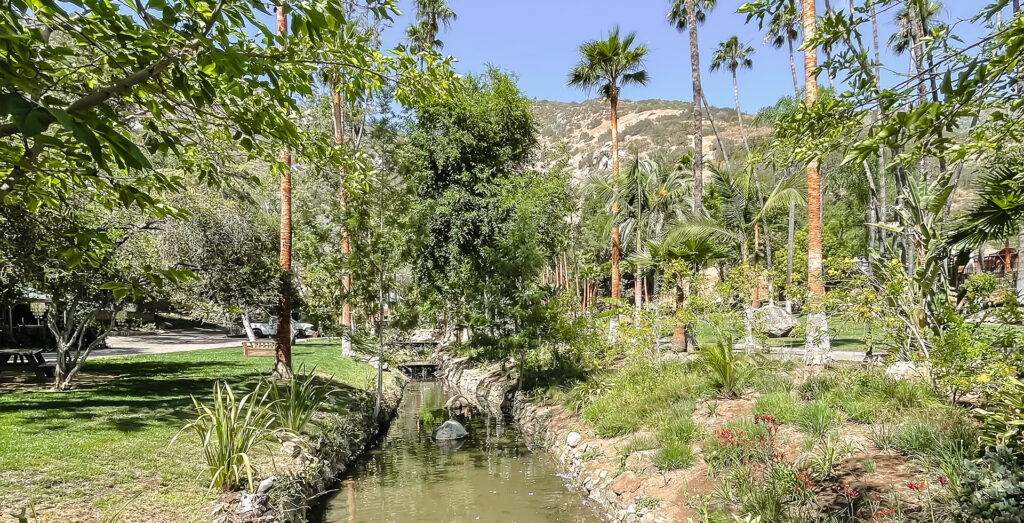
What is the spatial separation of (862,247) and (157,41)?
39538 millimetres

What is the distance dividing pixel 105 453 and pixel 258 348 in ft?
44.0

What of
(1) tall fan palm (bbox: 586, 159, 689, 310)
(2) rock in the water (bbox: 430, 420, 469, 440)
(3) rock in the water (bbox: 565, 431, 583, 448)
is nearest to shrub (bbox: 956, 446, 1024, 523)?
(3) rock in the water (bbox: 565, 431, 583, 448)

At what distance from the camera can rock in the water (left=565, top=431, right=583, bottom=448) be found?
31.6 ft

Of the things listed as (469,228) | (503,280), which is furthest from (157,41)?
(469,228)

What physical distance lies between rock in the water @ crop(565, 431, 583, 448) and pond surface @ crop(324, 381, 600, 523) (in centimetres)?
54

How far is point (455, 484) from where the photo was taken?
9055mm

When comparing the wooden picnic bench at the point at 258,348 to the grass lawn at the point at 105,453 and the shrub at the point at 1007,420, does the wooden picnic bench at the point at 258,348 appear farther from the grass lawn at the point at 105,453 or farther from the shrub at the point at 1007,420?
the shrub at the point at 1007,420

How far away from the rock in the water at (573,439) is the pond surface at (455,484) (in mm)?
538

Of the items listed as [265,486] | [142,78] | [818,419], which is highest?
[142,78]

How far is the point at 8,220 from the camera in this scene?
723 cm

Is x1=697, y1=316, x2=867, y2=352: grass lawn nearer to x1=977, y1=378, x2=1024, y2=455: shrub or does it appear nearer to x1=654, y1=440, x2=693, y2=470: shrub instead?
x1=654, y1=440, x2=693, y2=470: shrub

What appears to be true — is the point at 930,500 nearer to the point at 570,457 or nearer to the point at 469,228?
the point at 570,457

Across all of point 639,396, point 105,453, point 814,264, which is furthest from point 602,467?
point 105,453

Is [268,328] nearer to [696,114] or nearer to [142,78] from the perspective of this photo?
[696,114]
